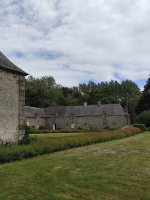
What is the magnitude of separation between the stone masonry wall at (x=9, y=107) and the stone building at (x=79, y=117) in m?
28.1

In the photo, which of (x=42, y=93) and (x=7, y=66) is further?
(x=42, y=93)

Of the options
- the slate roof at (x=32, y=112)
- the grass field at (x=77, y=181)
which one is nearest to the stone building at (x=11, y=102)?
the grass field at (x=77, y=181)

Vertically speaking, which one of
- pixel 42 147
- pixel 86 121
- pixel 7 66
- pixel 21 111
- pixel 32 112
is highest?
pixel 7 66

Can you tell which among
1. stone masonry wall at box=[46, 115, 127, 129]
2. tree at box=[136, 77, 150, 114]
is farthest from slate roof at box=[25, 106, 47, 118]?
tree at box=[136, 77, 150, 114]

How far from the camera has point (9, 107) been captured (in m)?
10.7

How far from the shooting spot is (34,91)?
50438 millimetres

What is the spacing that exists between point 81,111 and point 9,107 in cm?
3202

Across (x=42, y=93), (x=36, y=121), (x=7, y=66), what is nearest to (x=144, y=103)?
(x=36, y=121)

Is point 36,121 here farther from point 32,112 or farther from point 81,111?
point 81,111

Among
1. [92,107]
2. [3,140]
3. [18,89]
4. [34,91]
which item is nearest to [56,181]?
[3,140]

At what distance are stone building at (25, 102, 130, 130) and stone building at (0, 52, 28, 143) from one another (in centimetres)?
2792

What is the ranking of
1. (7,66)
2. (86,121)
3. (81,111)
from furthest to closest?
(81,111)
(86,121)
(7,66)

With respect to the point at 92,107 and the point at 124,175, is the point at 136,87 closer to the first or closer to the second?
the point at 92,107

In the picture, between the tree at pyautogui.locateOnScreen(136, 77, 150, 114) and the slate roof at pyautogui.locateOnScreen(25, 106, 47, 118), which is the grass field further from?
the tree at pyautogui.locateOnScreen(136, 77, 150, 114)
